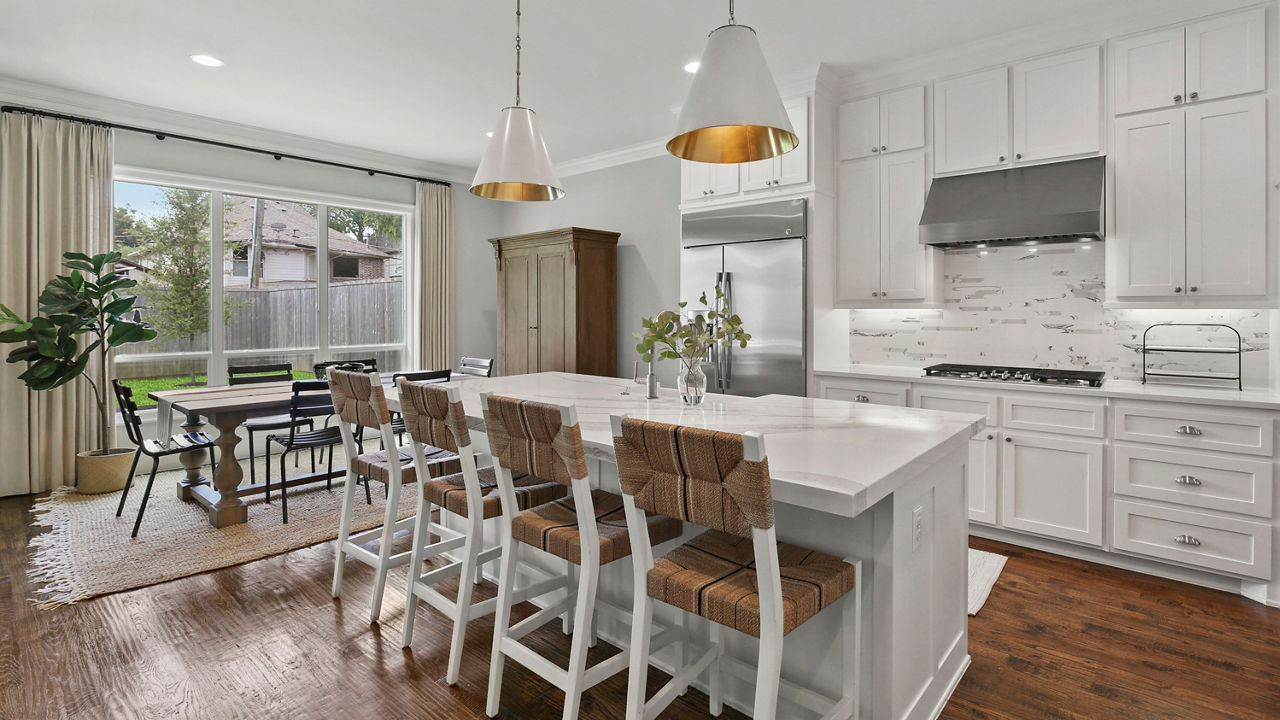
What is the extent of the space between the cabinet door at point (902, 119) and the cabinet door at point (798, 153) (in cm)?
47

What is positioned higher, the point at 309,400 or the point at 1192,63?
the point at 1192,63

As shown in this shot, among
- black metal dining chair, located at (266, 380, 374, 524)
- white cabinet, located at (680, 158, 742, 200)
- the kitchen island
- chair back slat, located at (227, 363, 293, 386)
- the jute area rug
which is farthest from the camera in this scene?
chair back slat, located at (227, 363, 293, 386)

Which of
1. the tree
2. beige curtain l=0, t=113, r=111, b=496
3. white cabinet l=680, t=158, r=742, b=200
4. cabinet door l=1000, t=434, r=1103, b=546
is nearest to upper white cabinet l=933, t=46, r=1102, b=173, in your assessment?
white cabinet l=680, t=158, r=742, b=200

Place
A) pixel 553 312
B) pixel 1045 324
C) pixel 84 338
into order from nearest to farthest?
pixel 1045 324 → pixel 84 338 → pixel 553 312

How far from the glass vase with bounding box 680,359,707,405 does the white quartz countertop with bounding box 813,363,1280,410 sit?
1.64 meters

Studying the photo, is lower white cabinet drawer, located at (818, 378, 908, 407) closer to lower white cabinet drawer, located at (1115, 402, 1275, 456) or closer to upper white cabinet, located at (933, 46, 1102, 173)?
lower white cabinet drawer, located at (1115, 402, 1275, 456)

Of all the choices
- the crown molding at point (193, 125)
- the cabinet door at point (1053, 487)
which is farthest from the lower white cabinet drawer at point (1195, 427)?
the crown molding at point (193, 125)

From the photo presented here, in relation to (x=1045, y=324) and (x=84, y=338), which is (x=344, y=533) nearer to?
(x=84, y=338)

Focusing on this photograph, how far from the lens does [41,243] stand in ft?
14.0

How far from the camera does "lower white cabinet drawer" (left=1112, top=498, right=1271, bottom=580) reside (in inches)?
106

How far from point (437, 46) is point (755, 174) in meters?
2.10

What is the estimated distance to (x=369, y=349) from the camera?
6.23 metres

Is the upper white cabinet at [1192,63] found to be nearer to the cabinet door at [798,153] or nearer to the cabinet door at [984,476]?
the cabinet door at [798,153]

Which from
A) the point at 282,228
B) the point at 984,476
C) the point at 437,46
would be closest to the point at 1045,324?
the point at 984,476
